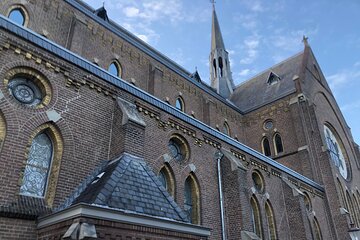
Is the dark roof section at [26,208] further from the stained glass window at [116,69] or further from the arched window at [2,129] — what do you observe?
the stained glass window at [116,69]

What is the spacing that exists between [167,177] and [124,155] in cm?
305

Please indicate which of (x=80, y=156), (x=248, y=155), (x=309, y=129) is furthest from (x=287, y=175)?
(x=80, y=156)

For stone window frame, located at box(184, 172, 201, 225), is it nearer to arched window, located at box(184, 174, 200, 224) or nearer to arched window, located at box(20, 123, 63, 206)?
arched window, located at box(184, 174, 200, 224)

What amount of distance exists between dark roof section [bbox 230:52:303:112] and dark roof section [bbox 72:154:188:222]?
873 inches

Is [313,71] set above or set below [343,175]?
above

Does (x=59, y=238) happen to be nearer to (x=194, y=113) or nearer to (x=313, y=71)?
(x=194, y=113)

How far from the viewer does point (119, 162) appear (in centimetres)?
902

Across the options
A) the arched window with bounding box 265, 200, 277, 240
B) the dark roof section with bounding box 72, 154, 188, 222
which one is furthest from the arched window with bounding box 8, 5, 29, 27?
the arched window with bounding box 265, 200, 277, 240

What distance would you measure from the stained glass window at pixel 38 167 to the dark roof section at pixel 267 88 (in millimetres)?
23622

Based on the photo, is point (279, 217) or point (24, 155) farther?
point (279, 217)

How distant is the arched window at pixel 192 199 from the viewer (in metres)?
12.4

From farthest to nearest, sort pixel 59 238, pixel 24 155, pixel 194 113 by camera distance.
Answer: pixel 194 113, pixel 24 155, pixel 59 238

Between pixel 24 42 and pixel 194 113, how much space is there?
16941 millimetres

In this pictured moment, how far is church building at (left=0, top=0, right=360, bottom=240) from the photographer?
7.57 meters
